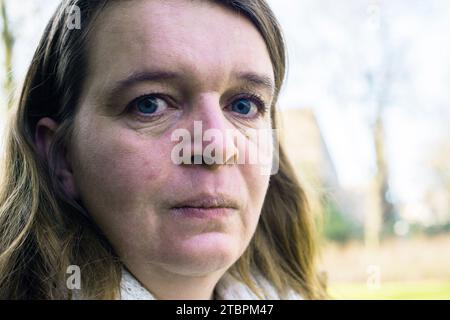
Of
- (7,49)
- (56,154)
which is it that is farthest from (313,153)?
(56,154)

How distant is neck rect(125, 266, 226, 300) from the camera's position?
829 millimetres

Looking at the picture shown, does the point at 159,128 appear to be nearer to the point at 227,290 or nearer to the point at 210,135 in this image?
the point at 210,135

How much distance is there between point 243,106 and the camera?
0.87 meters

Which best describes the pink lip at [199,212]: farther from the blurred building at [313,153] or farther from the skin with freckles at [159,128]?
the blurred building at [313,153]

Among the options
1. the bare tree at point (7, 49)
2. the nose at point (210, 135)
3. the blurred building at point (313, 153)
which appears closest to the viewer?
the nose at point (210, 135)

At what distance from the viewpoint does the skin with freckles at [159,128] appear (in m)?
0.75

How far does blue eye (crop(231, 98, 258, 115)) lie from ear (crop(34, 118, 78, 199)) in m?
0.28

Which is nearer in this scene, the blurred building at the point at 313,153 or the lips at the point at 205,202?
the lips at the point at 205,202

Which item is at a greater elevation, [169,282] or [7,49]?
[7,49]

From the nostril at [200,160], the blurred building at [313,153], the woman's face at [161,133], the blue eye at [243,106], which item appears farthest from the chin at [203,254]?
the blurred building at [313,153]

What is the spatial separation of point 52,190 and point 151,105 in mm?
212

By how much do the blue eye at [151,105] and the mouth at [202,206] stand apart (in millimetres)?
148

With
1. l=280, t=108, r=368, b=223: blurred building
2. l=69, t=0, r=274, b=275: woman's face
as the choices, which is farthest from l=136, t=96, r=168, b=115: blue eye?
l=280, t=108, r=368, b=223: blurred building
